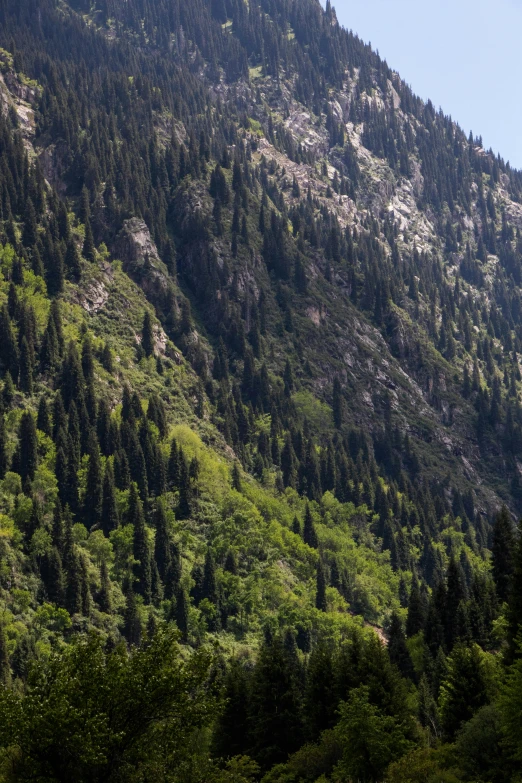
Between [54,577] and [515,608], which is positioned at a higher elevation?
[54,577]

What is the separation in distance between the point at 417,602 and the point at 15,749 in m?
106

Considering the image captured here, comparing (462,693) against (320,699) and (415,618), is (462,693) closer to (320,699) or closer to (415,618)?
(320,699)

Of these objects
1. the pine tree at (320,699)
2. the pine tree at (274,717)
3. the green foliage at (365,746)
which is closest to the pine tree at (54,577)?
the pine tree at (274,717)

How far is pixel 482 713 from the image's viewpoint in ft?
246

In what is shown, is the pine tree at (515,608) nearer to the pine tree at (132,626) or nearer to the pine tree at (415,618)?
the pine tree at (415,618)

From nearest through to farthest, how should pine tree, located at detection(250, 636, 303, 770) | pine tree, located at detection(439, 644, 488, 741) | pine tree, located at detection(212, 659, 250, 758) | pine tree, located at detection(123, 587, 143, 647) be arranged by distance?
pine tree, located at detection(439, 644, 488, 741) < pine tree, located at detection(250, 636, 303, 770) < pine tree, located at detection(212, 659, 250, 758) < pine tree, located at detection(123, 587, 143, 647)

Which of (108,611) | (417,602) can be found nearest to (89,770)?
(417,602)

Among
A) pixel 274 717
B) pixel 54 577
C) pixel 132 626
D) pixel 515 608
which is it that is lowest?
pixel 274 717

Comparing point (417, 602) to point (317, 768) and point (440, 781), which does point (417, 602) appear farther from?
point (440, 781)

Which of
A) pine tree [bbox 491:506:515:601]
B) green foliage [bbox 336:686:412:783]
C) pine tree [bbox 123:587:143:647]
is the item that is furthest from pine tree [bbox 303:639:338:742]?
pine tree [bbox 123:587:143:647]

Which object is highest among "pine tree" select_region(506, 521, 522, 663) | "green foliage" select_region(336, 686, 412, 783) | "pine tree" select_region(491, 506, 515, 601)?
"pine tree" select_region(491, 506, 515, 601)

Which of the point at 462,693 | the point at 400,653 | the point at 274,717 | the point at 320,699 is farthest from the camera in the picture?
the point at 400,653

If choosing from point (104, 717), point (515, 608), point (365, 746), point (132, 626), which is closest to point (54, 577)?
point (132, 626)

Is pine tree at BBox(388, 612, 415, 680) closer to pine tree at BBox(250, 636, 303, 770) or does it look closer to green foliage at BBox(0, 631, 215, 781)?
pine tree at BBox(250, 636, 303, 770)
